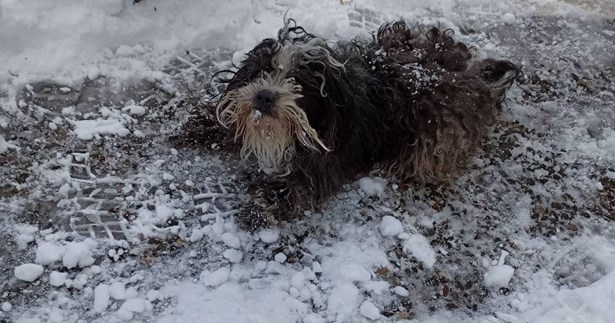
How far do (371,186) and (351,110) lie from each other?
31.1 inches

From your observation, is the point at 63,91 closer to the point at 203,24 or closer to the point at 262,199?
the point at 203,24

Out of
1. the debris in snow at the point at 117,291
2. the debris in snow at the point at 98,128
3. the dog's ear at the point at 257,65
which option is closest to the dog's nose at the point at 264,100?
the dog's ear at the point at 257,65

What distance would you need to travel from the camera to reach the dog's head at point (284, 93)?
3377 millimetres

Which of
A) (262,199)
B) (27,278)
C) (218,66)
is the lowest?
(27,278)

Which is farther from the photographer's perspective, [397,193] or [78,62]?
[78,62]

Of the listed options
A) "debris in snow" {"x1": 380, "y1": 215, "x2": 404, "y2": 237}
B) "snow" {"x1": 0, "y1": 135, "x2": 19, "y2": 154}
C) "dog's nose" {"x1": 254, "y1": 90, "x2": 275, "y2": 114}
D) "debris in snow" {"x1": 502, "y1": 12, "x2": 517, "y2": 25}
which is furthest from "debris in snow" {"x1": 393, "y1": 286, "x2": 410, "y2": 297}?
"debris in snow" {"x1": 502, "y1": 12, "x2": 517, "y2": 25}

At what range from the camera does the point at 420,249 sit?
3977 mm

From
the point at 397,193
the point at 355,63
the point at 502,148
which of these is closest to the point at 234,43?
the point at 355,63

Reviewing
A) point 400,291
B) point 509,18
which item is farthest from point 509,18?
point 400,291

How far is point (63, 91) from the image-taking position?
14.7 feet

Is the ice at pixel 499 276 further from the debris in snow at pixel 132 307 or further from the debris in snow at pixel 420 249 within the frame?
the debris in snow at pixel 132 307

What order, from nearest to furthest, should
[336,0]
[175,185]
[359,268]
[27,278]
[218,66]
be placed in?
[27,278] < [359,268] < [175,185] < [218,66] < [336,0]

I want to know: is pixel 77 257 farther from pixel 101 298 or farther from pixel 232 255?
pixel 232 255

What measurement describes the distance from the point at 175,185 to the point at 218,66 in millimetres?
1289
